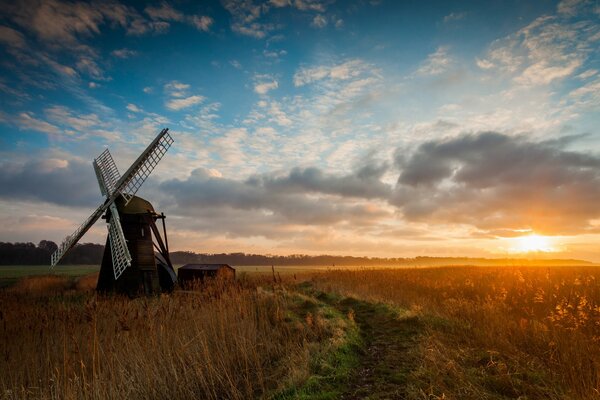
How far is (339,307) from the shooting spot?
14.3 meters

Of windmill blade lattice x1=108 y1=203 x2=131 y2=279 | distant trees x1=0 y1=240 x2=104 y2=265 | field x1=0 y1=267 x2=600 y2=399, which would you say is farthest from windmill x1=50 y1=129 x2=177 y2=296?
distant trees x1=0 y1=240 x2=104 y2=265

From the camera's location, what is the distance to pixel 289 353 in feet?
24.8

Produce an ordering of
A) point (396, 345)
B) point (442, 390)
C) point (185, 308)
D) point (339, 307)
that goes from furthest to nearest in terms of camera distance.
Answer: point (339, 307), point (185, 308), point (396, 345), point (442, 390)

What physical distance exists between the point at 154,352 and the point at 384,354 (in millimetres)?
5098

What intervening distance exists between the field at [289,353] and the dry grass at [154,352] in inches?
1.4

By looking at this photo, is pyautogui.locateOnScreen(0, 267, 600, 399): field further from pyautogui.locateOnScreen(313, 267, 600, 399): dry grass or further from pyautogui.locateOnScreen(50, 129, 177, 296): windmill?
pyautogui.locateOnScreen(50, 129, 177, 296): windmill

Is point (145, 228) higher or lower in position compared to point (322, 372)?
higher

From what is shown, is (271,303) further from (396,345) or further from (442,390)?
(442,390)

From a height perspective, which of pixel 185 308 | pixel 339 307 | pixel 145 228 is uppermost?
pixel 145 228

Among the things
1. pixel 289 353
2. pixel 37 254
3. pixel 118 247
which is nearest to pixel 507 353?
pixel 289 353

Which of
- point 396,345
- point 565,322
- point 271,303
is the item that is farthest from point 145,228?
point 565,322

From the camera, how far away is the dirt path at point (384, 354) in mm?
5703

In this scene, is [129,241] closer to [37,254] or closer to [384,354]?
[384,354]

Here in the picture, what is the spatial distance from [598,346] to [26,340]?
11912 millimetres
